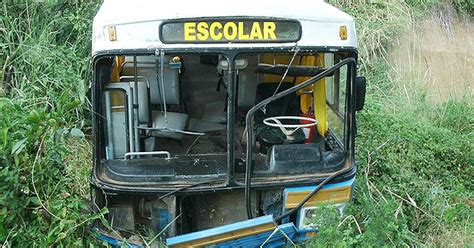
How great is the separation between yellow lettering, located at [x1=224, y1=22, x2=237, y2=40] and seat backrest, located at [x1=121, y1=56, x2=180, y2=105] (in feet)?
2.08

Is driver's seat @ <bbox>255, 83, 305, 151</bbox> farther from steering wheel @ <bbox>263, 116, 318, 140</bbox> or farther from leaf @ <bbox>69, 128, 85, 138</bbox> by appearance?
leaf @ <bbox>69, 128, 85, 138</bbox>

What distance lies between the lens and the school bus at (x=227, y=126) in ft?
12.4

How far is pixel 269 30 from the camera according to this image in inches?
151

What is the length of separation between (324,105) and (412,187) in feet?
5.68

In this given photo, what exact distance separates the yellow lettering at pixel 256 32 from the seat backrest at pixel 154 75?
0.75 meters

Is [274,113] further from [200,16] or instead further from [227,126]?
[200,16]

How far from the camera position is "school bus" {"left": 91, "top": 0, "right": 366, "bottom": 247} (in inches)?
149

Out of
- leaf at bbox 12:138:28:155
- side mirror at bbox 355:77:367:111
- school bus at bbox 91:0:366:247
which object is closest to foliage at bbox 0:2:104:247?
leaf at bbox 12:138:28:155

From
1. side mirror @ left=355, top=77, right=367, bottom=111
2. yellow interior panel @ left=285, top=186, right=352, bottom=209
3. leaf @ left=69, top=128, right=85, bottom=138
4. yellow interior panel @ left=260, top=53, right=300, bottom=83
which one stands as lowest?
yellow interior panel @ left=285, top=186, right=352, bottom=209

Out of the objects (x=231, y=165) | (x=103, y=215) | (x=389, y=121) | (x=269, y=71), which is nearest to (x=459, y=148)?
(x=389, y=121)

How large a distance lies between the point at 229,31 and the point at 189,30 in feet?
0.84

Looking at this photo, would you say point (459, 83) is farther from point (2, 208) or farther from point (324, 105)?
point (2, 208)

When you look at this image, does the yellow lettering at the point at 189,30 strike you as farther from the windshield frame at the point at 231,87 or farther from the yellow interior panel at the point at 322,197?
the yellow interior panel at the point at 322,197

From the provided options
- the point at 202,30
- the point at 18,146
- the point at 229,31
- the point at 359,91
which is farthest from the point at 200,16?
the point at 18,146
